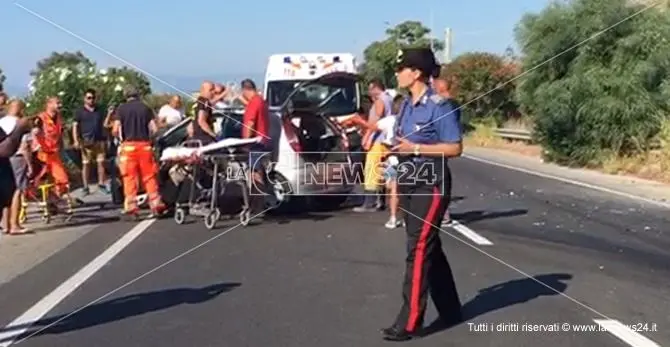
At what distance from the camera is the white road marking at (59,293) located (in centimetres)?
785

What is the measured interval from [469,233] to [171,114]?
7.66 meters

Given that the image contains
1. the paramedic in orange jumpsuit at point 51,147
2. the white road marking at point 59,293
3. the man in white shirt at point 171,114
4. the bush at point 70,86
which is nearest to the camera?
the white road marking at point 59,293

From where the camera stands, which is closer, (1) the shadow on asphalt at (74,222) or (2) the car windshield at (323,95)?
(1) the shadow on asphalt at (74,222)

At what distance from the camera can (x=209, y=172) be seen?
1445cm

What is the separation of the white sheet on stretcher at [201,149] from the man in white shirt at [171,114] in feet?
12.7

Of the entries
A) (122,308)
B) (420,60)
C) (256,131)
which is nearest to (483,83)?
(256,131)

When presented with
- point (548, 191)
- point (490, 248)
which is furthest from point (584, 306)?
point (548, 191)

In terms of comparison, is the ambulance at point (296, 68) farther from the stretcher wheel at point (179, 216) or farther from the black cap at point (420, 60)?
the black cap at point (420, 60)

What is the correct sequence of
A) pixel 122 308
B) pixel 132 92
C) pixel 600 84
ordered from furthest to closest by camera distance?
pixel 600 84, pixel 132 92, pixel 122 308

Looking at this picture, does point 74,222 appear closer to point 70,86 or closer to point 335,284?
point 335,284

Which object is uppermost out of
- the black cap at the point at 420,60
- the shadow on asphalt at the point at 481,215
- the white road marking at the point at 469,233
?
the black cap at the point at 420,60

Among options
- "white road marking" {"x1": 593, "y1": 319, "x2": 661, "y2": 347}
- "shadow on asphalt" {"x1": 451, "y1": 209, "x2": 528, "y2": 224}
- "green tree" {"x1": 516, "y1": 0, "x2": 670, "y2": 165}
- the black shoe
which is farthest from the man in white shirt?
"white road marking" {"x1": 593, "y1": 319, "x2": 661, "y2": 347}

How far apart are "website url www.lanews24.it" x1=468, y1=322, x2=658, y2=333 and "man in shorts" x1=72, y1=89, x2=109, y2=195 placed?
1214 cm

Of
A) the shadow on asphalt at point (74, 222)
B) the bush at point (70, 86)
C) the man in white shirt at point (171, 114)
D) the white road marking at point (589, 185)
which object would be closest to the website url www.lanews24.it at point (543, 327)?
the shadow on asphalt at point (74, 222)
